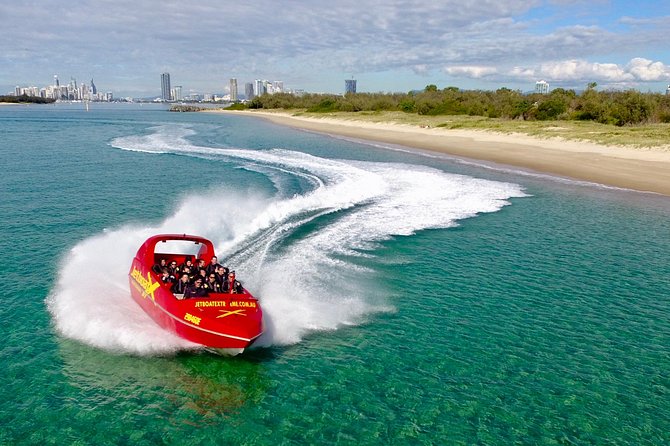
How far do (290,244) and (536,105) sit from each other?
78.0 m

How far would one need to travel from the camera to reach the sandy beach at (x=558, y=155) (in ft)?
125

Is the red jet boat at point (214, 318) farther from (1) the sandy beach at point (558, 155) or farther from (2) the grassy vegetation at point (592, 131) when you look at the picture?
(2) the grassy vegetation at point (592, 131)

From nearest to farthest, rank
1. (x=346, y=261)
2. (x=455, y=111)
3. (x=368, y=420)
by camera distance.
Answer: (x=368, y=420) → (x=346, y=261) → (x=455, y=111)

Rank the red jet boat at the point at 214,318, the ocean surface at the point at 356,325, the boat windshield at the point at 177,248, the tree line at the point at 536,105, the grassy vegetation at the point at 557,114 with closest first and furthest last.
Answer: the ocean surface at the point at 356,325, the red jet boat at the point at 214,318, the boat windshield at the point at 177,248, the grassy vegetation at the point at 557,114, the tree line at the point at 536,105

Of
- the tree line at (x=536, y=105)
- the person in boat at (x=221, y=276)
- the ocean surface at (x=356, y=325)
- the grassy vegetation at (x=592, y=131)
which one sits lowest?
the ocean surface at (x=356, y=325)

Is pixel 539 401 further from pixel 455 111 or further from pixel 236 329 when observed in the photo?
pixel 455 111

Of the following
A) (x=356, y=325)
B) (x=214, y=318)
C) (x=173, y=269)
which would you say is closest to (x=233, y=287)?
(x=214, y=318)

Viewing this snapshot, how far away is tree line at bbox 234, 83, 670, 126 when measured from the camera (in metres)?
68.4

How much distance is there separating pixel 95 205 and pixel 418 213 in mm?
17604

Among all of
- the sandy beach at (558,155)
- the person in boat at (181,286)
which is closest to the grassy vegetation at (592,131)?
the sandy beach at (558,155)

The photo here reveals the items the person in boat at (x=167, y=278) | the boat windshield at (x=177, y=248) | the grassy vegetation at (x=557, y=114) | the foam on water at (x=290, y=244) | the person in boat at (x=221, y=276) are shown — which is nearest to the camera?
the person in boat at (x=221, y=276)

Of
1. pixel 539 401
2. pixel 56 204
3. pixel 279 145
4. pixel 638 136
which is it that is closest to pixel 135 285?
pixel 539 401

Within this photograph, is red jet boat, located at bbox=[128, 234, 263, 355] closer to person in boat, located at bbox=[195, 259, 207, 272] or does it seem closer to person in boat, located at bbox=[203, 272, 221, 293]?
person in boat, located at bbox=[203, 272, 221, 293]

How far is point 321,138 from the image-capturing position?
71.9 m
